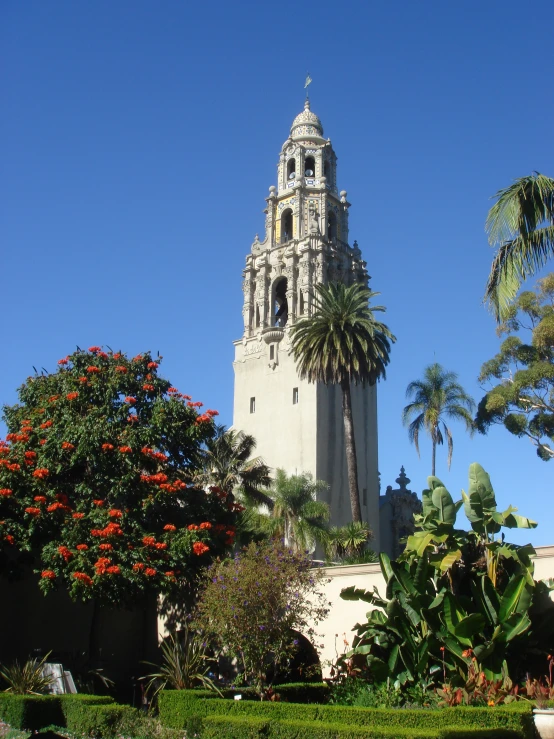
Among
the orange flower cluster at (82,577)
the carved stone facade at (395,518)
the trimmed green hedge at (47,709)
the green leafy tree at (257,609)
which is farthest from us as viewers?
the carved stone facade at (395,518)

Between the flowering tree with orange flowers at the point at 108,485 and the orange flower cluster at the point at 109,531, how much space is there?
3cm

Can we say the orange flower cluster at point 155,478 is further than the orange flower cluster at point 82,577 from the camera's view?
Yes

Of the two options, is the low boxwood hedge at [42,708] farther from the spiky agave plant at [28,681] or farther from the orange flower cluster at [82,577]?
the orange flower cluster at [82,577]

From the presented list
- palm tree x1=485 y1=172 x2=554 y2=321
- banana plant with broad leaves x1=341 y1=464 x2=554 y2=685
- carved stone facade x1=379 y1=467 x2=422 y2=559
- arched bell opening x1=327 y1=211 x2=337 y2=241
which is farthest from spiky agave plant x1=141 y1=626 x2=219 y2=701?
arched bell opening x1=327 y1=211 x2=337 y2=241

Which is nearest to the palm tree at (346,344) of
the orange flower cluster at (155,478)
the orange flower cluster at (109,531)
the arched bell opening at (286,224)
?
the arched bell opening at (286,224)

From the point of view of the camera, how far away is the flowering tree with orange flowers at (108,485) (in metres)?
22.3

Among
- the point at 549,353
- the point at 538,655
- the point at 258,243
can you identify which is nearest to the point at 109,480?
the point at 538,655

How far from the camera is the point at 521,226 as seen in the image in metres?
16.1

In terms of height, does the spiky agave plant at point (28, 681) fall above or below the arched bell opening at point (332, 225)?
below

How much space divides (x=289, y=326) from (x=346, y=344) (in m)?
10.5

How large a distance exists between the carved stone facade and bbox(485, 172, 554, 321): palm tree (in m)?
37.4

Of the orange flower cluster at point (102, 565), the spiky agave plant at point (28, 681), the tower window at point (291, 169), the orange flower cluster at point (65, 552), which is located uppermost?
the tower window at point (291, 169)

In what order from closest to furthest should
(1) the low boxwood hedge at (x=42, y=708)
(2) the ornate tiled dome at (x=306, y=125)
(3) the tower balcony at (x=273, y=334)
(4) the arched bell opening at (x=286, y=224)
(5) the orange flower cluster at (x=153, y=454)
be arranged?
(1) the low boxwood hedge at (x=42, y=708) < (5) the orange flower cluster at (x=153, y=454) < (3) the tower balcony at (x=273, y=334) < (4) the arched bell opening at (x=286, y=224) < (2) the ornate tiled dome at (x=306, y=125)

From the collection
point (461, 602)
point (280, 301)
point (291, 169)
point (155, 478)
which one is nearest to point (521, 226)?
point (461, 602)
